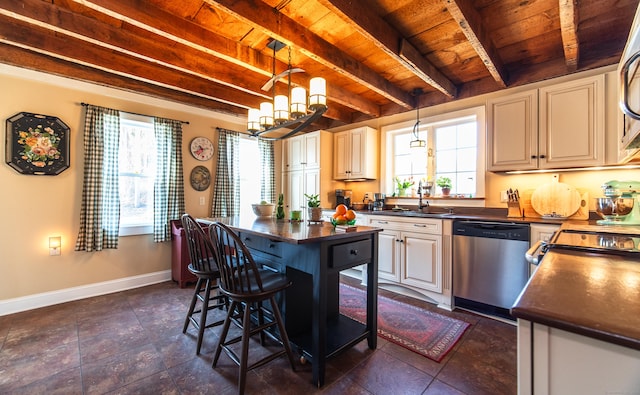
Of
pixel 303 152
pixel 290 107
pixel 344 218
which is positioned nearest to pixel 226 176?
pixel 303 152

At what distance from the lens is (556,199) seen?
265 cm

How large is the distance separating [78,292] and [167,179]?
158cm

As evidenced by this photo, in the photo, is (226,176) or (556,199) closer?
(556,199)

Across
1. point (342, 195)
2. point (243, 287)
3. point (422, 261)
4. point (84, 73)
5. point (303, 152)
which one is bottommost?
point (422, 261)

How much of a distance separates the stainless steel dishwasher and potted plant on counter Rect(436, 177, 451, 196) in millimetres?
811

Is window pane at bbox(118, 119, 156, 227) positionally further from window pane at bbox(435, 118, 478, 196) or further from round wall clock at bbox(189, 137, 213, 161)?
window pane at bbox(435, 118, 478, 196)

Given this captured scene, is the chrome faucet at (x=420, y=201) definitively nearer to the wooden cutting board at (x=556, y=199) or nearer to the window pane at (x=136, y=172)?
the wooden cutting board at (x=556, y=199)

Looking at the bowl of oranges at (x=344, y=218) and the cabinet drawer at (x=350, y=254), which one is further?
the bowl of oranges at (x=344, y=218)

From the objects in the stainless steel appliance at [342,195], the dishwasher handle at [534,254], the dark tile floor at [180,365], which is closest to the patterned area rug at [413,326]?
the dark tile floor at [180,365]

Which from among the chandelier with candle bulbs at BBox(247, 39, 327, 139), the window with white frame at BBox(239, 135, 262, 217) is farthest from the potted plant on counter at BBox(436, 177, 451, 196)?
the window with white frame at BBox(239, 135, 262, 217)

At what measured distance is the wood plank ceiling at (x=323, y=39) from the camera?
1932 millimetres

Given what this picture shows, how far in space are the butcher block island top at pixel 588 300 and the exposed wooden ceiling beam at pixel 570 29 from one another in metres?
1.64

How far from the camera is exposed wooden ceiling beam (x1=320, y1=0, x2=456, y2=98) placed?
179cm

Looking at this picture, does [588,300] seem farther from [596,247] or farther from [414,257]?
[414,257]
